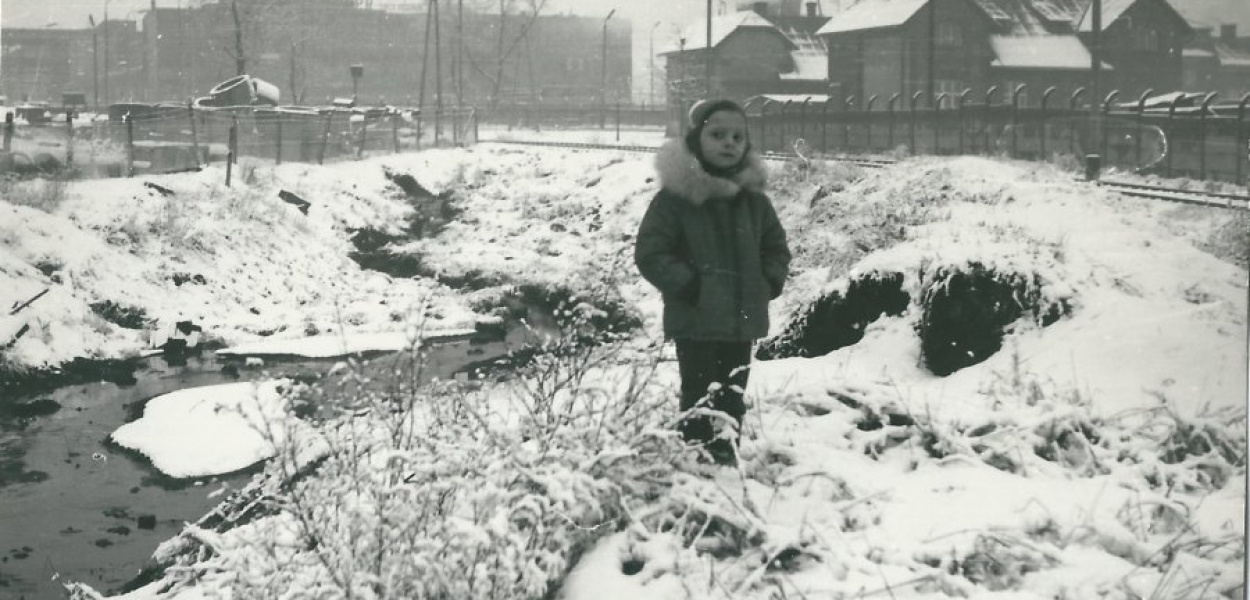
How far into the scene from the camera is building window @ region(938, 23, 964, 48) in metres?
15.4

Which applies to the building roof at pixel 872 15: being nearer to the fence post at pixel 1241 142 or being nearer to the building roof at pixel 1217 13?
the building roof at pixel 1217 13

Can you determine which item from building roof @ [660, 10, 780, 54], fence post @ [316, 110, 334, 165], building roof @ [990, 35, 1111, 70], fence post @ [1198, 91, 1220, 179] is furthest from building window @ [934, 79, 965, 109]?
building roof @ [660, 10, 780, 54]

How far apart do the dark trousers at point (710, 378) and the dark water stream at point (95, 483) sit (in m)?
1.21

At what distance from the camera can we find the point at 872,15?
9812 mm

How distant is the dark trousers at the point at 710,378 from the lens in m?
3.90

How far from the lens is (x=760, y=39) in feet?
19.1

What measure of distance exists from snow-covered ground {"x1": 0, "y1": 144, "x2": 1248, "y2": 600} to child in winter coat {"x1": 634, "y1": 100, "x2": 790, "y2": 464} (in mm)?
328

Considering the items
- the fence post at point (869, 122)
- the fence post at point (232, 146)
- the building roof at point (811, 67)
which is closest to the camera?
the building roof at point (811, 67)

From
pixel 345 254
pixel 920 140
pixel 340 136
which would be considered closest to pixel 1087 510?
pixel 345 254

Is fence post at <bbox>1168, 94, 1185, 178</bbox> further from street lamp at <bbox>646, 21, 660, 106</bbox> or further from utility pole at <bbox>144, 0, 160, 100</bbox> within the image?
utility pole at <bbox>144, 0, 160, 100</bbox>

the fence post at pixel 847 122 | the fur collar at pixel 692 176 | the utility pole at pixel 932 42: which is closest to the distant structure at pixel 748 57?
the fur collar at pixel 692 176

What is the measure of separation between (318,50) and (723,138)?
339cm

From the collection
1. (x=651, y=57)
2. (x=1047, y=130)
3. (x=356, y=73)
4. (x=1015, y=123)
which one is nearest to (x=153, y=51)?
(x=356, y=73)

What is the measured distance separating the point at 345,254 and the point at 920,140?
1032 cm
